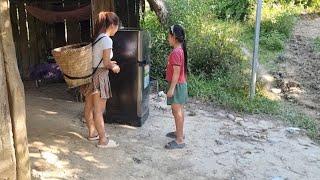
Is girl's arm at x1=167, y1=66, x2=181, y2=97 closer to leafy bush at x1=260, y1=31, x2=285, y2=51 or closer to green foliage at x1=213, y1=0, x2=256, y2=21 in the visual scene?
leafy bush at x1=260, y1=31, x2=285, y2=51

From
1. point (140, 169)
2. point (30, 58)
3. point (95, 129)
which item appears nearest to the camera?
point (140, 169)

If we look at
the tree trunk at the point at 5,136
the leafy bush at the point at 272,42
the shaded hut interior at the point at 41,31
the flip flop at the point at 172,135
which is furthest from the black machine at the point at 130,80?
the leafy bush at the point at 272,42

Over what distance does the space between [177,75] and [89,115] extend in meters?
Answer: 1.08

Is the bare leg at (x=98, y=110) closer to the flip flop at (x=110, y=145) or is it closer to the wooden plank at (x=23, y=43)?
the flip flop at (x=110, y=145)

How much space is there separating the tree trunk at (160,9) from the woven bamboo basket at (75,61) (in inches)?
137

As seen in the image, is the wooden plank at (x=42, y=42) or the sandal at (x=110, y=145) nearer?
the sandal at (x=110, y=145)

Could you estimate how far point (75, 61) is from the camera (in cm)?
434

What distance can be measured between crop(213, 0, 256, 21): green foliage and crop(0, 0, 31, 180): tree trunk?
1026cm

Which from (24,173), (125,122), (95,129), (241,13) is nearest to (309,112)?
(125,122)

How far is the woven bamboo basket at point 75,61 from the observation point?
430cm

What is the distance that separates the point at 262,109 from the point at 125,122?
7.36ft

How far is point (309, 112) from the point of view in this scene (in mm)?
7176

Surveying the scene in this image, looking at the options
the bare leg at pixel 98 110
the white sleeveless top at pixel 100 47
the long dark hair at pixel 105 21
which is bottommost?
the bare leg at pixel 98 110

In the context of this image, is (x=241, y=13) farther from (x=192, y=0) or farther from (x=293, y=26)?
(x=192, y=0)
